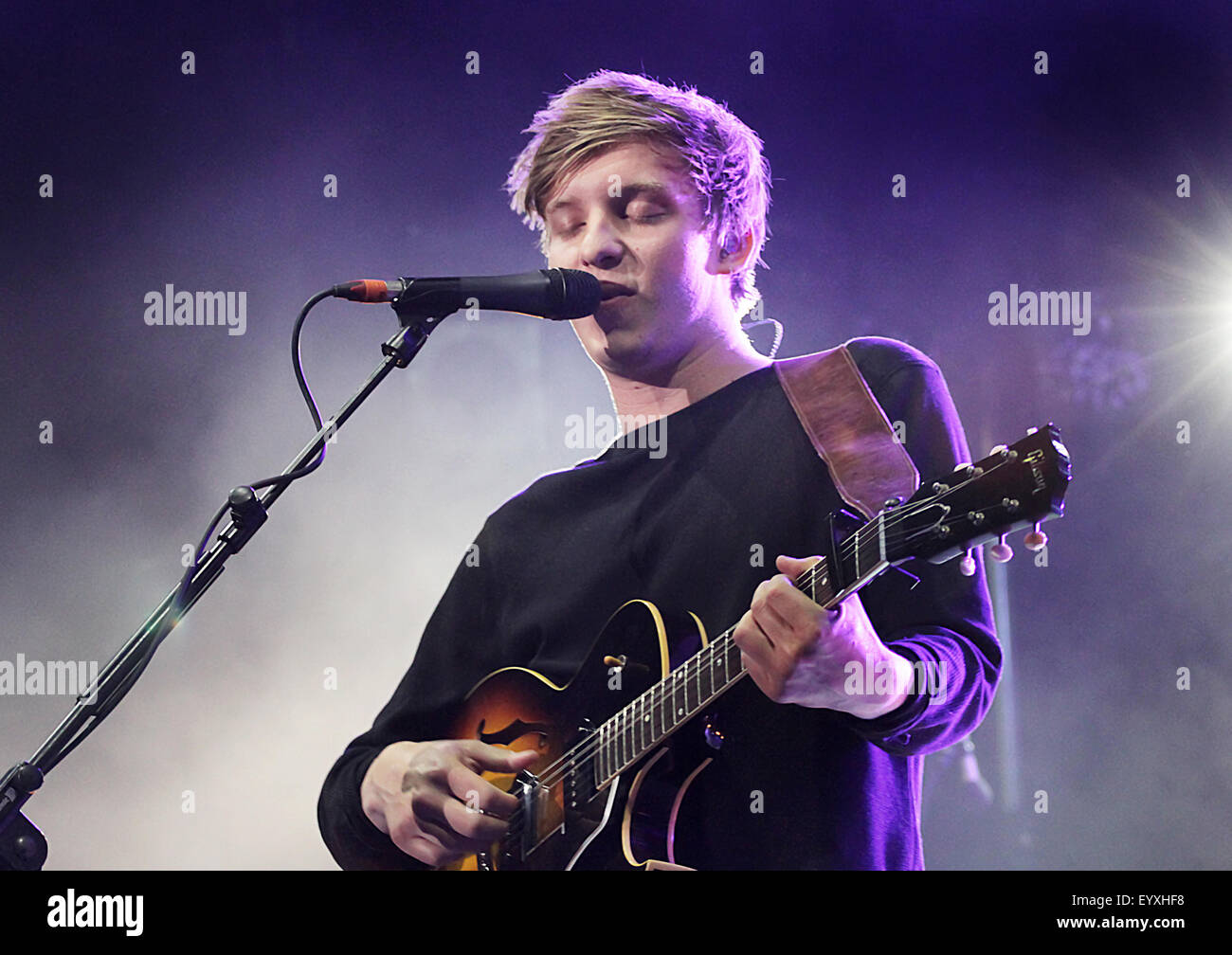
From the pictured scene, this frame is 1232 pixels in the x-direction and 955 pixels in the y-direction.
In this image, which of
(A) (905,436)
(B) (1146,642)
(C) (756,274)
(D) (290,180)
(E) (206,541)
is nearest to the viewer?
(E) (206,541)

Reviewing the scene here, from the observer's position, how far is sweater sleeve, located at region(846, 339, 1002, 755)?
2.10 m

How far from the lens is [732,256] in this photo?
2598 millimetres

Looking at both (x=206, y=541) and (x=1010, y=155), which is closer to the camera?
(x=206, y=541)

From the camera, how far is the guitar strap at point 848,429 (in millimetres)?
2225

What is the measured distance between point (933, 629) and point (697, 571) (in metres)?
0.48

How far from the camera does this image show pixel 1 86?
2891 mm

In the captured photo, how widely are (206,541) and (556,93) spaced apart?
4.39 ft

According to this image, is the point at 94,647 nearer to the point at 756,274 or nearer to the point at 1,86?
the point at 1,86

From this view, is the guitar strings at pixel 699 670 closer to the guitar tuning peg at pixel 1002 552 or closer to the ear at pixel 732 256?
the guitar tuning peg at pixel 1002 552

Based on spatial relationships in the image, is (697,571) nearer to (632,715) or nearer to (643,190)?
(632,715)

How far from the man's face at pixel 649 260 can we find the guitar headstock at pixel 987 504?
2.62 feet

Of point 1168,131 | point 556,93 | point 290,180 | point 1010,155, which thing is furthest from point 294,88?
point 1168,131

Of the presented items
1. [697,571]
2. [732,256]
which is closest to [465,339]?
[732,256]

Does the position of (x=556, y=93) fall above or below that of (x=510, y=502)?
above
